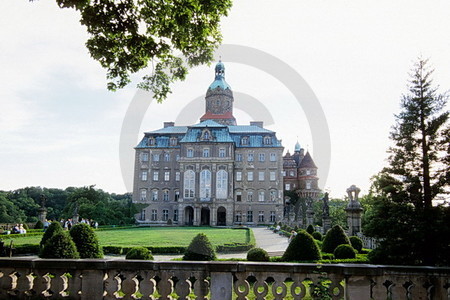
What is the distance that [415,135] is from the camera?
9453 mm

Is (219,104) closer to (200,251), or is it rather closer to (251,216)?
(251,216)

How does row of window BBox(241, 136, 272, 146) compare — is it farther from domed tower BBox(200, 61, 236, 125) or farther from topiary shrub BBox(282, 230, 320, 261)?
topiary shrub BBox(282, 230, 320, 261)

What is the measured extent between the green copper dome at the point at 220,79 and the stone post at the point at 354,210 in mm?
48899

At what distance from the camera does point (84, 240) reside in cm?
1199

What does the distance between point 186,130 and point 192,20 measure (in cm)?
5221

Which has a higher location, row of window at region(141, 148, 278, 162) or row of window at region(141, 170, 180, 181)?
row of window at region(141, 148, 278, 162)

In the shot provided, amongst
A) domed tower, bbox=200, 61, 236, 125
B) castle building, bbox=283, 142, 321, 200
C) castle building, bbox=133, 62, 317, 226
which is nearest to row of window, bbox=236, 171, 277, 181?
castle building, bbox=133, 62, 317, 226

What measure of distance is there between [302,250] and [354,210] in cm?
872

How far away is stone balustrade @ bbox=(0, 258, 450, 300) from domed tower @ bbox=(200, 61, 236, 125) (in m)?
60.1

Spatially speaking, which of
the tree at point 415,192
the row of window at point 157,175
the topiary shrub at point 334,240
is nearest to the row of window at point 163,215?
the row of window at point 157,175

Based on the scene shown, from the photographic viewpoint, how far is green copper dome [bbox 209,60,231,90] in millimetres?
67812

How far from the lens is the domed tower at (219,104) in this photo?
218 feet

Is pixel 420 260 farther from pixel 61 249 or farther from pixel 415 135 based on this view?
pixel 61 249

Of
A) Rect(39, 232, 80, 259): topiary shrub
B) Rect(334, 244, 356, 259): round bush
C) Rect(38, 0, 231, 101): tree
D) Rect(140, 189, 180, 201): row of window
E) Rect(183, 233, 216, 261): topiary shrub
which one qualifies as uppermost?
Rect(38, 0, 231, 101): tree
